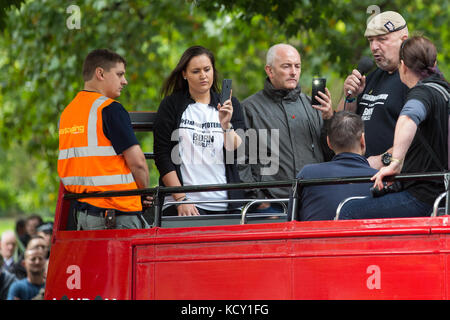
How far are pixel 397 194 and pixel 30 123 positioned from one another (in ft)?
31.9

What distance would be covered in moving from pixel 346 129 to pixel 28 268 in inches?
227

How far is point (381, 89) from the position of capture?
5.87m

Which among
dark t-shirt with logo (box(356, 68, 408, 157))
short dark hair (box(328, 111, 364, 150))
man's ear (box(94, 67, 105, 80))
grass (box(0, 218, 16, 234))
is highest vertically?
grass (box(0, 218, 16, 234))

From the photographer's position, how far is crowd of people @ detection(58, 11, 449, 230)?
16.1 ft

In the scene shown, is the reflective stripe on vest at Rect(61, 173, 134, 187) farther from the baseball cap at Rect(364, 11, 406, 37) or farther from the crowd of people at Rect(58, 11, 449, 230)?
the baseball cap at Rect(364, 11, 406, 37)

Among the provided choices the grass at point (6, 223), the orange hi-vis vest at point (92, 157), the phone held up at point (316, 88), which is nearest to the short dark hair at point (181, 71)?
the orange hi-vis vest at point (92, 157)

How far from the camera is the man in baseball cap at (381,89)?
5.71 meters

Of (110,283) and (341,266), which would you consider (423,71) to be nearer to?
(341,266)

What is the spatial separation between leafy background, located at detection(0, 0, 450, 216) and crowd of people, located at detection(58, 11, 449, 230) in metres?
4.71

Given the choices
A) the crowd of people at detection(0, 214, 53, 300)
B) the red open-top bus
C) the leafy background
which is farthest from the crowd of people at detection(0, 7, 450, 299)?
the leafy background

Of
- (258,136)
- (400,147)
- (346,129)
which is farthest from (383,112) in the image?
(400,147)

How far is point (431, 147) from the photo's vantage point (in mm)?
4801

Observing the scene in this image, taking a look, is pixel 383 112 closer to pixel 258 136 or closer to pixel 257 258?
pixel 258 136
